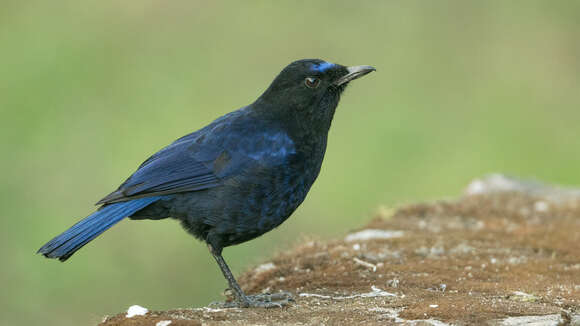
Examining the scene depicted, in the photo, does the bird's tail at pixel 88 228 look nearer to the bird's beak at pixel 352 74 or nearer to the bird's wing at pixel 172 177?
the bird's wing at pixel 172 177

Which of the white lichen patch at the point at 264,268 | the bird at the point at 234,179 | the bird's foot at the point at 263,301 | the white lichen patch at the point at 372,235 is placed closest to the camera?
the bird's foot at the point at 263,301

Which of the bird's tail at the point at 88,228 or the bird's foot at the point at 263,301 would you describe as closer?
the bird's foot at the point at 263,301

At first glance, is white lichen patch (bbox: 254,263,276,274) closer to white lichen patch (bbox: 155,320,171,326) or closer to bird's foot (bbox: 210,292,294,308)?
bird's foot (bbox: 210,292,294,308)

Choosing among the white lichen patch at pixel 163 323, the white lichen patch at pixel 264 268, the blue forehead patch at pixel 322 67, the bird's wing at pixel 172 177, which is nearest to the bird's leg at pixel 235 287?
the bird's wing at pixel 172 177

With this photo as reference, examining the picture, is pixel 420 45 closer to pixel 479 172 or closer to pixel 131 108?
pixel 479 172

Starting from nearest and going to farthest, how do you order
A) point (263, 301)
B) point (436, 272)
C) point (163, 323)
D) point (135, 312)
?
point (163, 323) < point (135, 312) < point (263, 301) < point (436, 272)

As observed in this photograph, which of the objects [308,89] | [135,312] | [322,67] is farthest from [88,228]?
[322,67]

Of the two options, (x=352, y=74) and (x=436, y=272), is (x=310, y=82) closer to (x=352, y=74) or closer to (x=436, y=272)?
(x=352, y=74)
